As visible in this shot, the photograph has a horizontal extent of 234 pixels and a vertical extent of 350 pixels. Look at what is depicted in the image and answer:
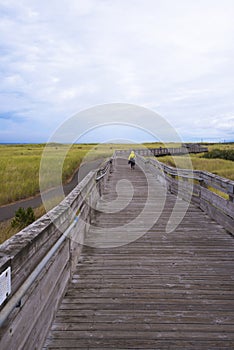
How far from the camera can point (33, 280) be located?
83.0 inches

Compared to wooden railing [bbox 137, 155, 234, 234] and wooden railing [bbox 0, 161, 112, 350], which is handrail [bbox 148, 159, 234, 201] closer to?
wooden railing [bbox 137, 155, 234, 234]

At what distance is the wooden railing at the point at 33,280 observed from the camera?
1843mm

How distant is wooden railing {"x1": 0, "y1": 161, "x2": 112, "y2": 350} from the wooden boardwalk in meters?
0.31

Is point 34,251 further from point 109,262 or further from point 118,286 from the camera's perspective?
point 109,262

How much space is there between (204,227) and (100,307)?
4086mm

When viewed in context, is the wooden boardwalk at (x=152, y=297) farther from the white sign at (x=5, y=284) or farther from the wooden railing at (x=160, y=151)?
the wooden railing at (x=160, y=151)

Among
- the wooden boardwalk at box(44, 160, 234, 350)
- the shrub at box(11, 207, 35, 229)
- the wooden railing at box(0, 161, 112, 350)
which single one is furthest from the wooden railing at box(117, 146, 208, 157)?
the wooden railing at box(0, 161, 112, 350)

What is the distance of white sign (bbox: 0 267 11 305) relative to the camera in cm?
170

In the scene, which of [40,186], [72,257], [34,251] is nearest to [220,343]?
[34,251]

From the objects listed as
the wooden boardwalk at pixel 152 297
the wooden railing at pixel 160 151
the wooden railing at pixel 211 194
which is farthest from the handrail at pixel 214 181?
the wooden railing at pixel 160 151

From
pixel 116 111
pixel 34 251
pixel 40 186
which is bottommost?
pixel 40 186

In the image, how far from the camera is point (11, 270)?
1.90m

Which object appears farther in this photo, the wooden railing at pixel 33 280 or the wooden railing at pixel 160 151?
the wooden railing at pixel 160 151

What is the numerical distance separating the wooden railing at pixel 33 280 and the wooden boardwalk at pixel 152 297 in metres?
0.31
